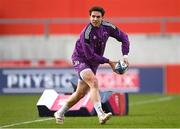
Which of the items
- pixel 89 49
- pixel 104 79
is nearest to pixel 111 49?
pixel 104 79

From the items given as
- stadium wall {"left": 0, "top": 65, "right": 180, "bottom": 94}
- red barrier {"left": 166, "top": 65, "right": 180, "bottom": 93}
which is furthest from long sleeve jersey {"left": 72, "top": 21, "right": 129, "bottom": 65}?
red barrier {"left": 166, "top": 65, "right": 180, "bottom": 93}

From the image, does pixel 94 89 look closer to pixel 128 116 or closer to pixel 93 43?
Result: pixel 93 43

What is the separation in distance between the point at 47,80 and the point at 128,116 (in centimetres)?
835

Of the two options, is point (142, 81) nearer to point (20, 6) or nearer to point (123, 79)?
point (123, 79)

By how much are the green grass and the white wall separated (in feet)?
10.3

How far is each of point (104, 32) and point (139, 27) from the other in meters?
17.0

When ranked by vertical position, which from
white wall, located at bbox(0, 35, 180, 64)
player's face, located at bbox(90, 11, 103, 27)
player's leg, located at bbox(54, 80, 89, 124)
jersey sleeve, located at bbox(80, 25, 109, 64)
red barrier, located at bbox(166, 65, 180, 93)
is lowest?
red barrier, located at bbox(166, 65, 180, 93)

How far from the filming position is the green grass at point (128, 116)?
598 inches

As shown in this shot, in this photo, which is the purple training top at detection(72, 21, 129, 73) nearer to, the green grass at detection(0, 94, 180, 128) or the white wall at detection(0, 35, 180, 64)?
the green grass at detection(0, 94, 180, 128)

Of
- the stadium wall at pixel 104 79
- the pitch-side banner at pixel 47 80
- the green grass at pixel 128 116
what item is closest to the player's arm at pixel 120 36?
the green grass at pixel 128 116

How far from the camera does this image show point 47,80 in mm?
25516

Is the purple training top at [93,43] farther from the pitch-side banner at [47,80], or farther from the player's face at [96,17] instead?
the pitch-side banner at [47,80]

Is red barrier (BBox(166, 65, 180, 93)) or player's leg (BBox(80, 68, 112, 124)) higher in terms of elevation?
player's leg (BBox(80, 68, 112, 124))

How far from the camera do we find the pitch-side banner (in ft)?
83.4
